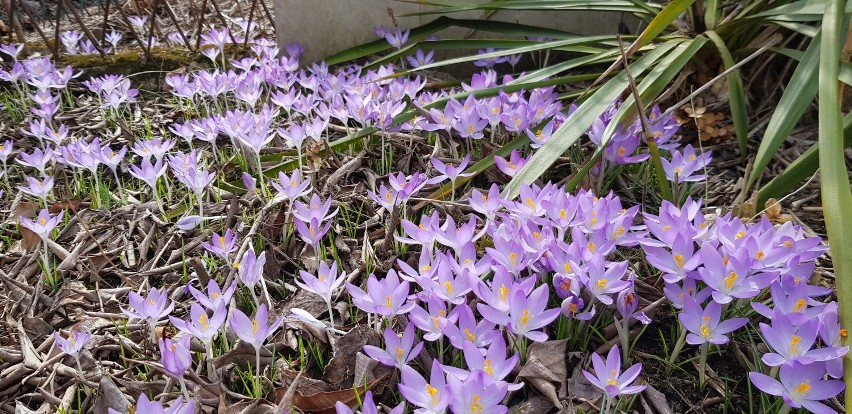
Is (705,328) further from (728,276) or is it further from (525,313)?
(525,313)

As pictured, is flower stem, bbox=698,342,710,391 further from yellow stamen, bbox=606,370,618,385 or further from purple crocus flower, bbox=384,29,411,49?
purple crocus flower, bbox=384,29,411,49

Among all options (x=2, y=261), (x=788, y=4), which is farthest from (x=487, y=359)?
(x=788, y=4)

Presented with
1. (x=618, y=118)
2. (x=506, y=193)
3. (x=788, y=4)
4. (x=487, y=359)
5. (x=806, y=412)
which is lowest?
(x=806, y=412)

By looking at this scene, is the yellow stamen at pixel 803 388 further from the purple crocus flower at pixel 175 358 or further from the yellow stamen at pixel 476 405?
the purple crocus flower at pixel 175 358

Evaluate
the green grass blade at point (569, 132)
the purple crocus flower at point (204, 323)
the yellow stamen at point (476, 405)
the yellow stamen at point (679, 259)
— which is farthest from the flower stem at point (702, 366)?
the purple crocus flower at point (204, 323)

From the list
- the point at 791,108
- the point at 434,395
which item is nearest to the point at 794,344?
the point at 434,395

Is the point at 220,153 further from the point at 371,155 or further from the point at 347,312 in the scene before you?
the point at 347,312

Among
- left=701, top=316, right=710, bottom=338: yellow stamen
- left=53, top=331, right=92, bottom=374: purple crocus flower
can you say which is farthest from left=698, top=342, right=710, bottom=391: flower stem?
left=53, top=331, right=92, bottom=374: purple crocus flower
